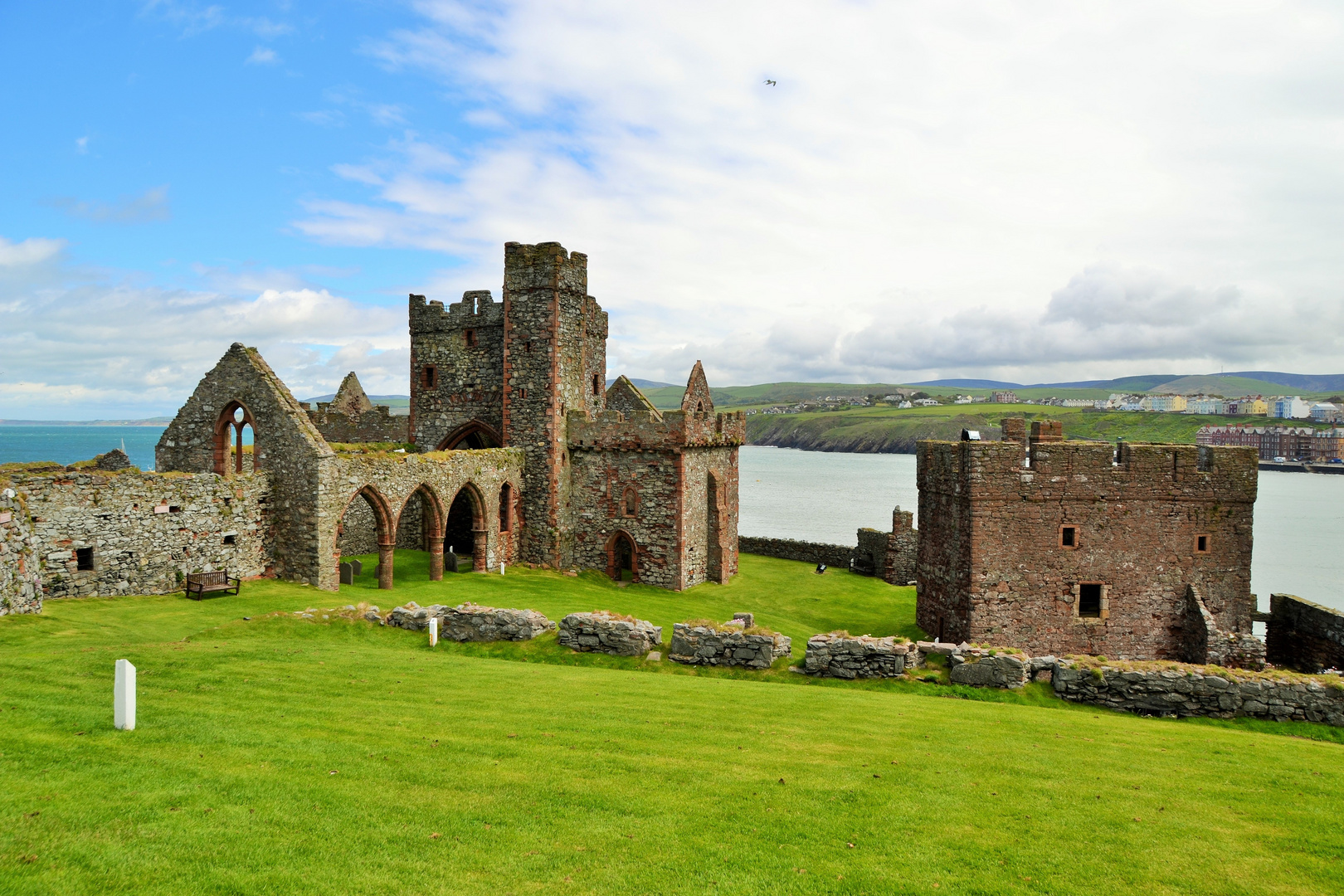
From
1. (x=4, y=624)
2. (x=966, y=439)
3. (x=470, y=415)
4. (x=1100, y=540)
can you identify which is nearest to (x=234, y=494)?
(x=4, y=624)

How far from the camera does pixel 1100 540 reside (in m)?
19.2

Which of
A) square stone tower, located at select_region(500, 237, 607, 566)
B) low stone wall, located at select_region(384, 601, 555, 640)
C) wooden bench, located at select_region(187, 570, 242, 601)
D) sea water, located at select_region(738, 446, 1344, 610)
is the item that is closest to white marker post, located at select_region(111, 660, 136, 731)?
low stone wall, located at select_region(384, 601, 555, 640)

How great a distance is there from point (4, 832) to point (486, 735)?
4.78 meters

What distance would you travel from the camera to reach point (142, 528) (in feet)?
61.2

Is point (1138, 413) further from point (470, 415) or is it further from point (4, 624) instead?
point (4, 624)

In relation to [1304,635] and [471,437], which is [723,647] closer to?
[1304,635]

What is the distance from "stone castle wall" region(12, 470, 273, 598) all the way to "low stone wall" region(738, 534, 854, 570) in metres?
23.7

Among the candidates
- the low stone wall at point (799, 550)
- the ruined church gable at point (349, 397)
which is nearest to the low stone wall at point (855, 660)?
the low stone wall at point (799, 550)

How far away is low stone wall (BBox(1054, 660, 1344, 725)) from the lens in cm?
1340

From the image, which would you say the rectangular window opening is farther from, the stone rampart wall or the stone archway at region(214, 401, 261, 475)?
the stone rampart wall

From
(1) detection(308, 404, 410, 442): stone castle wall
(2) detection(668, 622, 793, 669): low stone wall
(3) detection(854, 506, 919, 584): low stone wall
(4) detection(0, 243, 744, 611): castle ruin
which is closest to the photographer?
(2) detection(668, 622, 793, 669): low stone wall

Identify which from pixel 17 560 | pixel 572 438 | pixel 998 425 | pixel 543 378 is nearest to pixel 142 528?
pixel 17 560

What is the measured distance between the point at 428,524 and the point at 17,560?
38.0 feet

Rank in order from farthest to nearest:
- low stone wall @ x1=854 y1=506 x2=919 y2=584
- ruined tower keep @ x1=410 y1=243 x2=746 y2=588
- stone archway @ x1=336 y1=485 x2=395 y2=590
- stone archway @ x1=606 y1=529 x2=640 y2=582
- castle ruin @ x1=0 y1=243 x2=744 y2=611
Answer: low stone wall @ x1=854 y1=506 x2=919 y2=584
stone archway @ x1=606 y1=529 x2=640 y2=582
ruined tower keep @ x1=410 y1=243 x2=746 y2=588
stone archway @ x1=336 y1=485 x2=395 y2=590
castle ruin @ x1=0 y1=243 x2=744 y2=611
